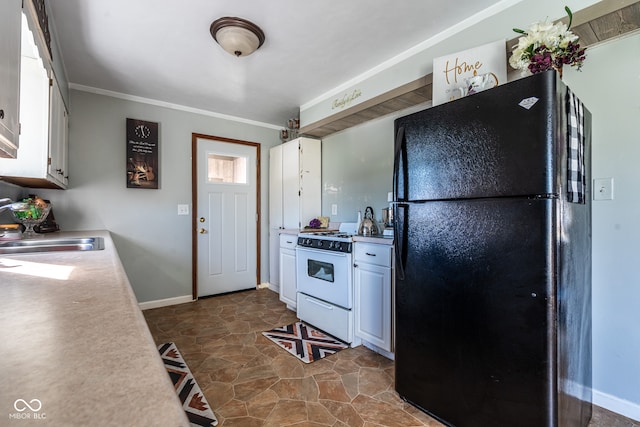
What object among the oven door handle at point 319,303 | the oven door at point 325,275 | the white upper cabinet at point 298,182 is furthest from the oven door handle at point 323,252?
the white upper cabinet at point 298,182

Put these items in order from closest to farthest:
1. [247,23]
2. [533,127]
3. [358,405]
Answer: [533,127]
[358,405]
[247,23]

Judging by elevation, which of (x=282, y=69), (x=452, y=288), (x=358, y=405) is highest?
(x=282, y=69)

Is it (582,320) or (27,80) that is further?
(27,80)

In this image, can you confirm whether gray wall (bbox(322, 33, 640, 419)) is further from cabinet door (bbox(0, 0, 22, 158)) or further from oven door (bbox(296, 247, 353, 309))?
cabinet door (bbox(0, 0, 22, 158))

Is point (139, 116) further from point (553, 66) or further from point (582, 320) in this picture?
point (582, 320)

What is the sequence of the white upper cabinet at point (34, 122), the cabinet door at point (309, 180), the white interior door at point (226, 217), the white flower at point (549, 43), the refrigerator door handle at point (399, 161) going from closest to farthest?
the white flower at point (549, 43), the refrigerator door handle at point (399, 161), the white upper cabinet at point (34, 122), the cabinet door at point (309, 180), the white interior door at point (226, 217)

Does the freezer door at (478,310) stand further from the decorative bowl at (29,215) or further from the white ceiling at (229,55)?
the decorative bowl at (29,215)

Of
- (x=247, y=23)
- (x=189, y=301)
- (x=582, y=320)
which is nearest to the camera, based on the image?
(x=582, y=320)

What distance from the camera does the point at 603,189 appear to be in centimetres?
172

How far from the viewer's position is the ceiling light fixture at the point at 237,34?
79.9 inches

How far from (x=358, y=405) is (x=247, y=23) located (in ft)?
8.39

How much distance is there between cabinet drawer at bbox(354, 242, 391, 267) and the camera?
2230mm

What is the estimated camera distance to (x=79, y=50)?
2406 mm

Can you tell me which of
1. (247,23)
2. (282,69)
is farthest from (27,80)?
(282,69)
